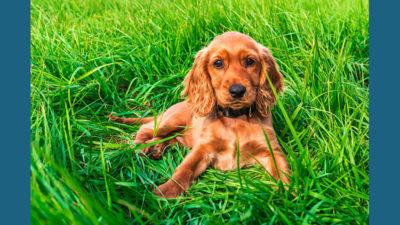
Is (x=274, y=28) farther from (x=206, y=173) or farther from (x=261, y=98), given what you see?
(x=206, y=173)

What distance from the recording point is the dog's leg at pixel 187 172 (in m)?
2.14

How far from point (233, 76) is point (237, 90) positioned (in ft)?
0.38

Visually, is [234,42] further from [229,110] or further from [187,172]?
[187,172]

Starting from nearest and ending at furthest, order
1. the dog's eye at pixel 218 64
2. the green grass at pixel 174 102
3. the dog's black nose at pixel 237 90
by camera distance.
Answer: the green grass at pixel 174 102 → the dog's black nose at pixel 237 90 → the dog's eye at pixel 218 64

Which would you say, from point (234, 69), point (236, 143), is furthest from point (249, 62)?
point (236, 143)

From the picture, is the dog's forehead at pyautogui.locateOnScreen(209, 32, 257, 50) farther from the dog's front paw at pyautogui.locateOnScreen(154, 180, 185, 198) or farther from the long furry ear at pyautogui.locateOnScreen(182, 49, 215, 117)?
the dog's front paw at pyautogui.locateOnScreen(154, 180, 185, 198)

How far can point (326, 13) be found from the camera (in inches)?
141

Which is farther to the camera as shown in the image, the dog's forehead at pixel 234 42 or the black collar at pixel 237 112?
the black collar at pixel 237 112

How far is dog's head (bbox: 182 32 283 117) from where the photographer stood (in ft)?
6.93

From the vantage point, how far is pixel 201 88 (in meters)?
2.43

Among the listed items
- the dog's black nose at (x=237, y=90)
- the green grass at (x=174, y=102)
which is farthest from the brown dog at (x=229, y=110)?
the green grass at (x=174, y=102)

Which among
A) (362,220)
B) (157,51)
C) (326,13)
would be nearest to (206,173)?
(362,220)

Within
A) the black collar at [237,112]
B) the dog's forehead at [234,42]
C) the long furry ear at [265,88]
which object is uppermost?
A: the dog's forehead at [234,42]

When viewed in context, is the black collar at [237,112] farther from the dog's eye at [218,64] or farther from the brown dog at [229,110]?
the dog's eye at [218,64]
